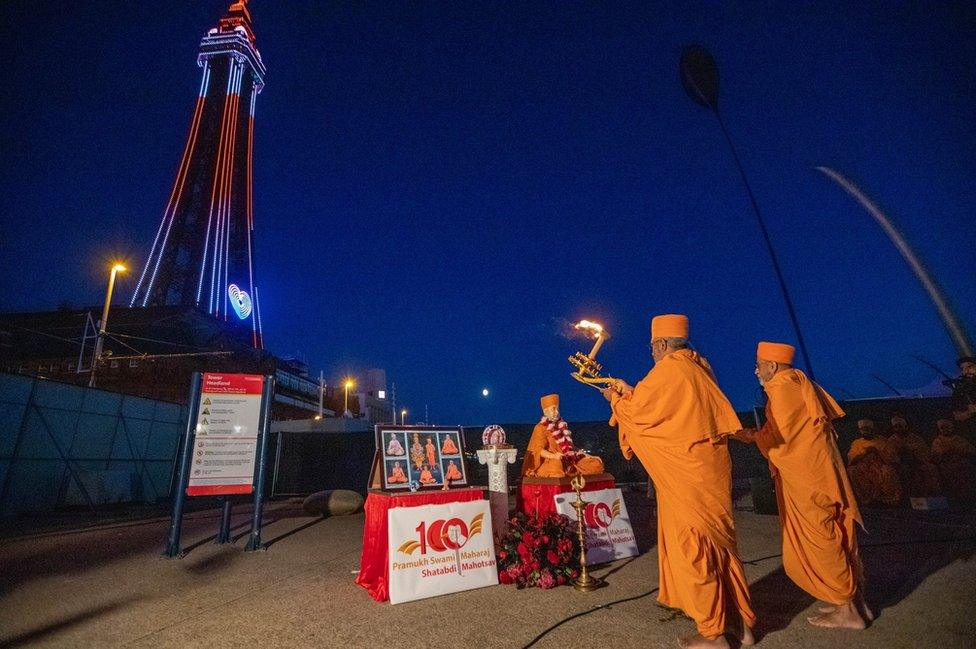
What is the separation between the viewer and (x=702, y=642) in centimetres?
296

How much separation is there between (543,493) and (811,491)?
126 inches

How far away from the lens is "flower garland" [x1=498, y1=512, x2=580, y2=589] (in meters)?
4.59

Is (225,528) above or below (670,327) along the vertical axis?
below

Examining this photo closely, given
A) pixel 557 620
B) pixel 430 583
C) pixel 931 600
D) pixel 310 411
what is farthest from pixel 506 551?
pixel 310 411

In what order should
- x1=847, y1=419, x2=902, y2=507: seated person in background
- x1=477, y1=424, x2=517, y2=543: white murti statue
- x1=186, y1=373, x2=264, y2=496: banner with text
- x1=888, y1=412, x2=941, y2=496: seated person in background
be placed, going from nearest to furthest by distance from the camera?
x1=477, y1=424, x2=517, y2=543: white murti statue < x1=186, y1=373, x2=264, y2=496: banner with text < x1=888, y1=412, x2=941, y2=496: seated person in background < x1=847, y1=419, x2=902, y2=507: seated person in background

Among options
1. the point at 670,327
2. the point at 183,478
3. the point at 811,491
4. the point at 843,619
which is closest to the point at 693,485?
the point at 811,491

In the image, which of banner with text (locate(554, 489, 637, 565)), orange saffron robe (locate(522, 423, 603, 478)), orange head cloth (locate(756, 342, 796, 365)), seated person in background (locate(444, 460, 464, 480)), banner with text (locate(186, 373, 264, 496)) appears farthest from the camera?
banner with text (locate(186, 373, 264, 496))

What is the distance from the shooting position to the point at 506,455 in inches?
229

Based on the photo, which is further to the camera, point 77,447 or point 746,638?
point 77,447

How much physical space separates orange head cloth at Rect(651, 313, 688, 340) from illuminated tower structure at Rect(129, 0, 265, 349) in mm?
40557

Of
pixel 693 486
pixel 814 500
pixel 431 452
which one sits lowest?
pixel 814 500

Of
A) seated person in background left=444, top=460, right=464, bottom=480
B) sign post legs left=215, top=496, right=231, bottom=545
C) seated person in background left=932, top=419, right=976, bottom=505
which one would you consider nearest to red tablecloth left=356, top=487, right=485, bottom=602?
seated person in background left=444, top=460, right=464, bottom=480

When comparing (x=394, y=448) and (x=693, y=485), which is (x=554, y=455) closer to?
(x=394, y=448)

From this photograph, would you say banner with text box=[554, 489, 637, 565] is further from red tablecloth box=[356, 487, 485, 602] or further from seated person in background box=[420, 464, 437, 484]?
seated person in background box=[420, 464, 437, 484]
